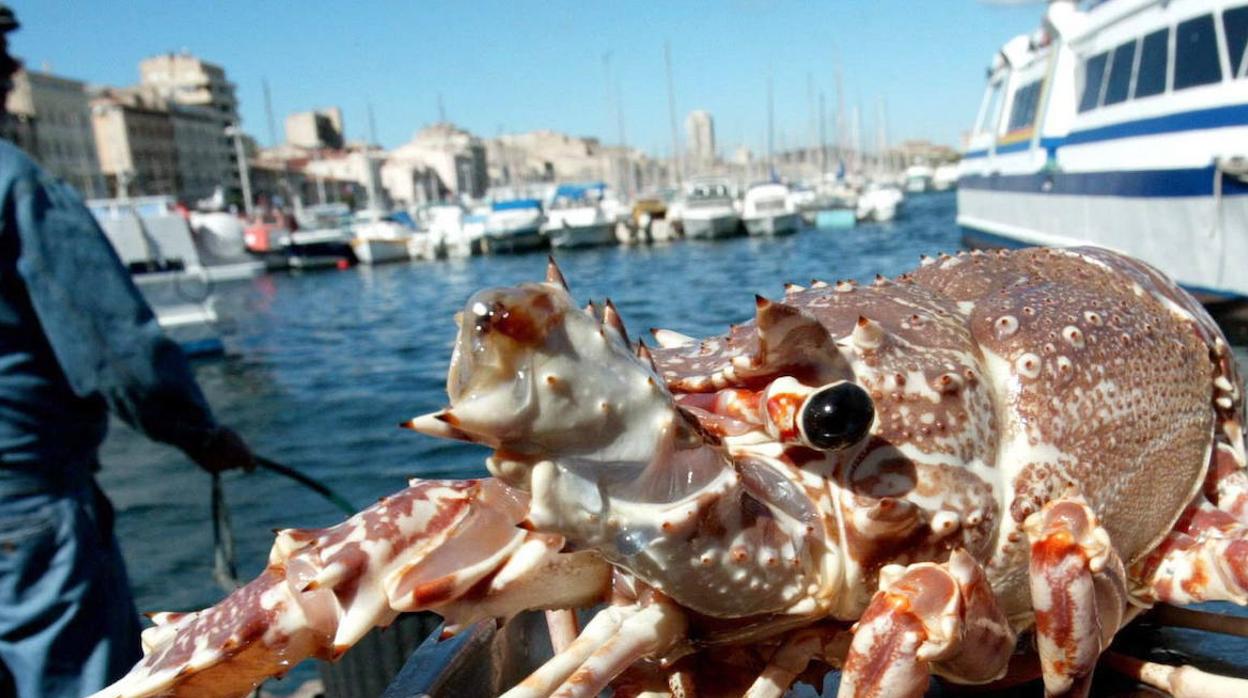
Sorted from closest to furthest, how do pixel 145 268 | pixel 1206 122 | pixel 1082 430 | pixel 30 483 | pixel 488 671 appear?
1. pixel 1082 430
2. pixel 488 671
3. pixel 30 483
4. pixel 1206 122
5. pixel 145 268

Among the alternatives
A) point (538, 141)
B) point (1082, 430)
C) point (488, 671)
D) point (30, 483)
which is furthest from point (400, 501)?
point (538, 141)

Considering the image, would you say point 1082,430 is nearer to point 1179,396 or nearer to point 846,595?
point 1179,396

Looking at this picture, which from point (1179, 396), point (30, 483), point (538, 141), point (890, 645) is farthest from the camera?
point (538, 141)

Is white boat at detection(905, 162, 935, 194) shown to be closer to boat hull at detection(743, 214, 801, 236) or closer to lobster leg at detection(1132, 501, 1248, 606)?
boat hull at detection(743, 214, 801, 236)

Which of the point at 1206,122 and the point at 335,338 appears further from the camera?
the point at 335,338

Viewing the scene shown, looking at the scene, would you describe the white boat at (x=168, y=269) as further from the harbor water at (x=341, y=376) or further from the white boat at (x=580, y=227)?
the white boat at (x=580, y=227)

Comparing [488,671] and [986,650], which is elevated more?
[986,650]

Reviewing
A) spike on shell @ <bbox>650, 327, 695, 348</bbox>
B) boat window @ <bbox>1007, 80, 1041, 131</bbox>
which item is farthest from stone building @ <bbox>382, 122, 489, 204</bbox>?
spike on shell @ <bbox>650, 327, 695, 348</bbox>
